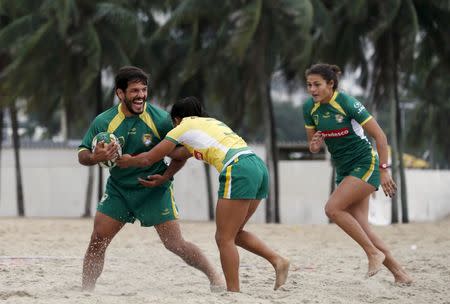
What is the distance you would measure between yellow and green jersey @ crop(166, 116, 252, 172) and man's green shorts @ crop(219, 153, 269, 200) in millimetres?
52

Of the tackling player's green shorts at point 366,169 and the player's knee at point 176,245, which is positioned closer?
the player's knee at point 176,245

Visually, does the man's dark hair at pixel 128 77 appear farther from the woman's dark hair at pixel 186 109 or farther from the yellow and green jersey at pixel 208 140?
the yellow and green jersey at pixel 208 140

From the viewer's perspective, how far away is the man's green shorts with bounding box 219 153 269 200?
653 cm

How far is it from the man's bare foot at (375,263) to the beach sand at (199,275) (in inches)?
6.6

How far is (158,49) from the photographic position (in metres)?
28.3

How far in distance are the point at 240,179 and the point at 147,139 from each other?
2.49ft

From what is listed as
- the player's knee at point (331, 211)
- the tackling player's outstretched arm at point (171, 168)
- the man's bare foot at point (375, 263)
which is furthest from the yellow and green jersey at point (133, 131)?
the man's bare foot at point (375, 263)

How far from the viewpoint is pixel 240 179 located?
6.53 m

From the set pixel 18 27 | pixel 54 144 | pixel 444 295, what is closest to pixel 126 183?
pixel 444 295

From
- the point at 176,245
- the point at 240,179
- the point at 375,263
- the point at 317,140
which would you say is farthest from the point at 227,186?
the point at 375,263

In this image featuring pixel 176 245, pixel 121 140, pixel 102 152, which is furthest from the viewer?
pixel 176 245

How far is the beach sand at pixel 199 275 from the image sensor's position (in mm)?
6840

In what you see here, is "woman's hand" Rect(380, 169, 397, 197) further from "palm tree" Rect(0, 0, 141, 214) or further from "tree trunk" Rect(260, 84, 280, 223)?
"palm tree" Rect(0, 0, 141, 214)

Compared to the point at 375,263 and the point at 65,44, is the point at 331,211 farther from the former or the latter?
the point at 65,44
